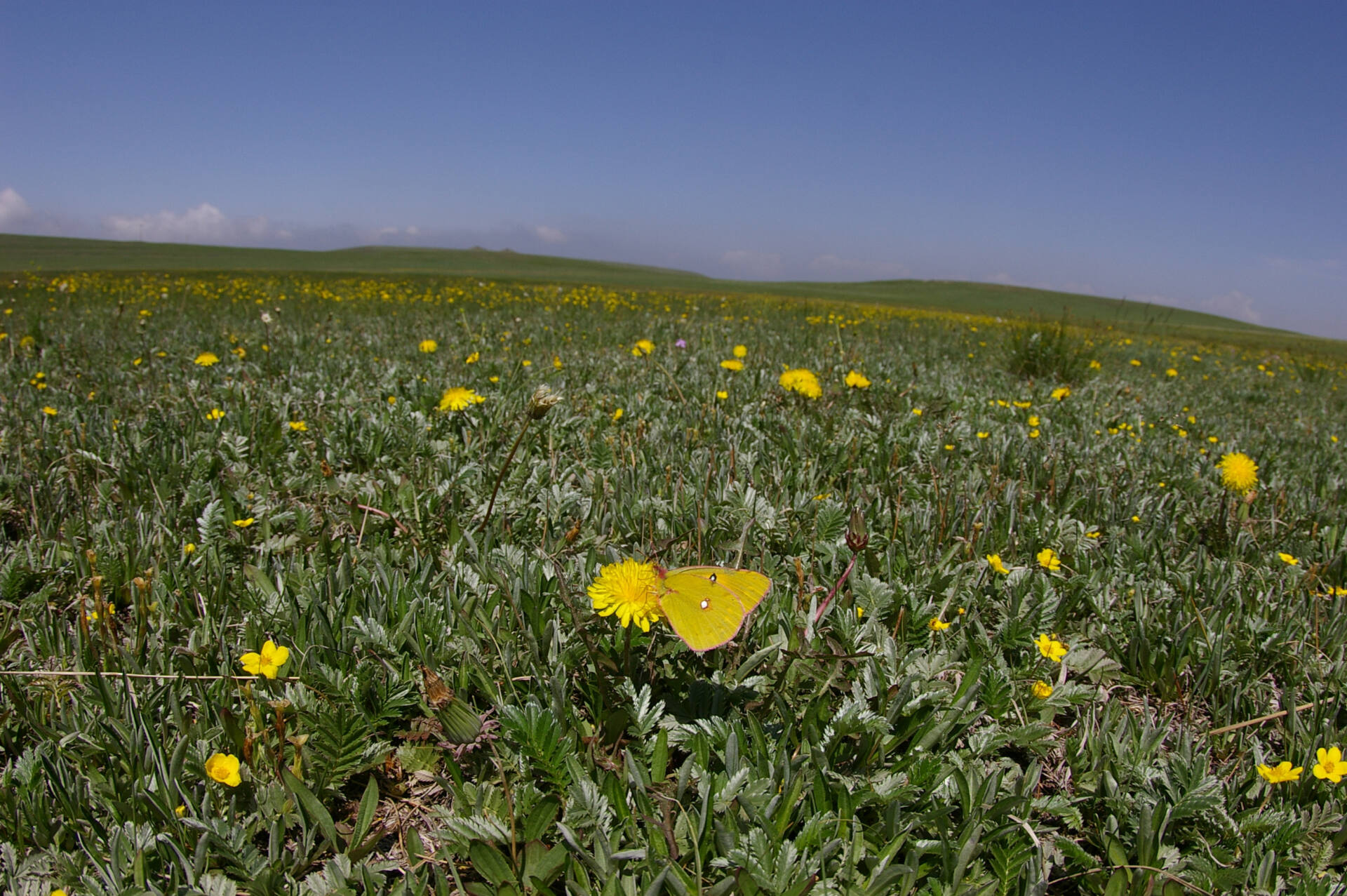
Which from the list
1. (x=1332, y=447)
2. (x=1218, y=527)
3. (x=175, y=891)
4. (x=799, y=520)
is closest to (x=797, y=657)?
(x=799, y=520)

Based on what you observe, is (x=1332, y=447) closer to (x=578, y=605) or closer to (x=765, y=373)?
(x=765, y=373)

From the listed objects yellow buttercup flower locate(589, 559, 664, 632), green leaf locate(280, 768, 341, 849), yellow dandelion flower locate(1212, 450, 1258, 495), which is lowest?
green leaf locate(280, 768, 341, 849)

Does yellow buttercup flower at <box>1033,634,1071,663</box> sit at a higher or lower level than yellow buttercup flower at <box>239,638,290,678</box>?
higher

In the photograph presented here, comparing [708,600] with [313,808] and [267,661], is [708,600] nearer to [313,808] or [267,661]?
[313,808]

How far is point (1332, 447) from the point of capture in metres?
4.87

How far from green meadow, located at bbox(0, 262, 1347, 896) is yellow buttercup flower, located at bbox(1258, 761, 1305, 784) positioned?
0.01 m

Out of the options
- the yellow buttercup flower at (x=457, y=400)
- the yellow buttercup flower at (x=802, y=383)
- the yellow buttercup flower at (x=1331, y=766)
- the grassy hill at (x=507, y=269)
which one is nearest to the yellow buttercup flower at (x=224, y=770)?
the yellow buttercup flower at (x=457, y=400)

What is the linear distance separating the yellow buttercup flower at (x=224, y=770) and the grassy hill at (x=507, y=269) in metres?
37.6

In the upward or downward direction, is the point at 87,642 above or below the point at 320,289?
below

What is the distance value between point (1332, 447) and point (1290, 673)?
4041 mm

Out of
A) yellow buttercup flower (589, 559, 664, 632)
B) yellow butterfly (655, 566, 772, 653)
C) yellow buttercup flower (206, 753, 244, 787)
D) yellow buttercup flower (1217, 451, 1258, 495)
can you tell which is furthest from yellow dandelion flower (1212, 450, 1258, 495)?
yellow buttercup flower (206, 753, 244, 787)

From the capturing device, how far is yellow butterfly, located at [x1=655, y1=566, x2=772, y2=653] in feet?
4.25

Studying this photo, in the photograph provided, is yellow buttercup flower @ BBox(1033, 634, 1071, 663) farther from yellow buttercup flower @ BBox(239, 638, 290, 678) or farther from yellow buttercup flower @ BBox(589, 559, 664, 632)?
yellow buttercup flower @ BBox(239, 638, 290, 678)

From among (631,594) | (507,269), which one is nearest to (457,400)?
(631,594)
